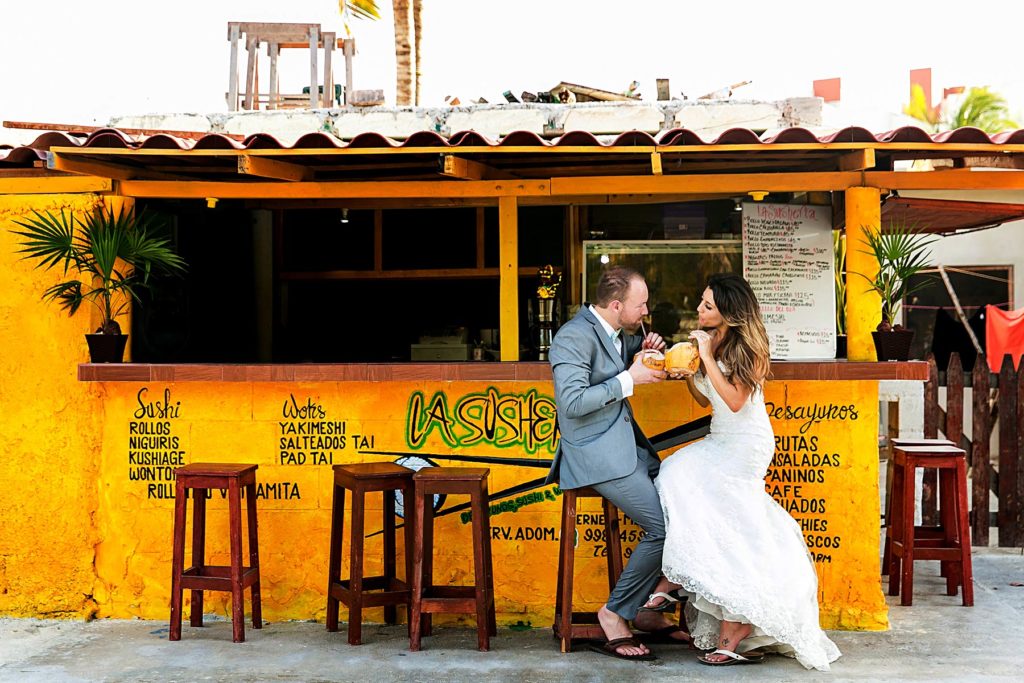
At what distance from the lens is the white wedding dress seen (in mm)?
5383

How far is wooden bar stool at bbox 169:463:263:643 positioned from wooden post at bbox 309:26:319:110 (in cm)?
841

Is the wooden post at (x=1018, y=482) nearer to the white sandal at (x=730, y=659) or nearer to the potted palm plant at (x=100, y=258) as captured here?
the white sandal at (x=730, y=659)

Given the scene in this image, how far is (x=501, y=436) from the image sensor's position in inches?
251

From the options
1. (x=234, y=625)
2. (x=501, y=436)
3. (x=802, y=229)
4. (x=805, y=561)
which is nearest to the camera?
(x=805, y=561)

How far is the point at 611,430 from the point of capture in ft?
18.2

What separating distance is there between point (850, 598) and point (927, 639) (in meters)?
0.45

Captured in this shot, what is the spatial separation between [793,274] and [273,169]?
3.25m

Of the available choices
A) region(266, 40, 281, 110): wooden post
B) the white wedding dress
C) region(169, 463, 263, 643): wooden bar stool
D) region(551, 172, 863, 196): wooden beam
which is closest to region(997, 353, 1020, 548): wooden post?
region(551, 172, 863, 196): wooden beam

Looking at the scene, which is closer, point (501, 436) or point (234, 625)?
point (234, 625)

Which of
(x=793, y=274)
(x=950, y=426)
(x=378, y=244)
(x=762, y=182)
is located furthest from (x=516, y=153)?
(x=950, y=426)

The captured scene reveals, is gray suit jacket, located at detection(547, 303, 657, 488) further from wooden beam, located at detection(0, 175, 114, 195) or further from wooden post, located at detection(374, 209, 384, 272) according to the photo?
wooden post, located at detection(374, 209, 384, 272)

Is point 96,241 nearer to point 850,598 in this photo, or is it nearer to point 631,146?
point 631,146

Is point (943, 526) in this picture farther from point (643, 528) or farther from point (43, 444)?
point (43, 444)

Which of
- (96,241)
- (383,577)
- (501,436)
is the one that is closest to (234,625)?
(383,577)
